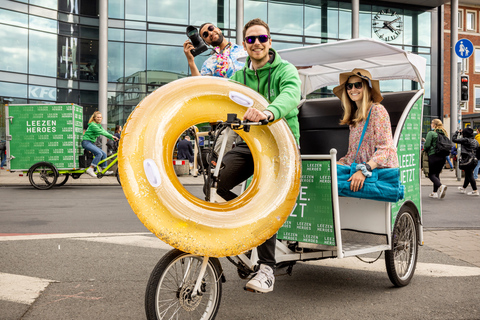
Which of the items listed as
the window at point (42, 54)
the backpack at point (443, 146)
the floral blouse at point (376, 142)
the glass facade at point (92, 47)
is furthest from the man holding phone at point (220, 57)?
the window at point (42, 54)

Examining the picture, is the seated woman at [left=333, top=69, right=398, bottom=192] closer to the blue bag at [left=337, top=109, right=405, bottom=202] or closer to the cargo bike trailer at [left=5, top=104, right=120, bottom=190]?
the blue bag at [left=337, top=109, right=405, bottom=202]

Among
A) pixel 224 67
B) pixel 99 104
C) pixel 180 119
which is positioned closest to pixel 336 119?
pixel 224 67

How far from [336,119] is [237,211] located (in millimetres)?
2692

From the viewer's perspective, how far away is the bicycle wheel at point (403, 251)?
13.5ft

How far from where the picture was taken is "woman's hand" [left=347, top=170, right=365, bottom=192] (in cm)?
383

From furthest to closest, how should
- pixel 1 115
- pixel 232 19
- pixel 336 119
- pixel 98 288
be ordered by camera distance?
pixel 232 19 < pixel 1 115 < pixel 336 119 < pixel 98 288

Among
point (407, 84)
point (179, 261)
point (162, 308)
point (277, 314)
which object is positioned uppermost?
point (407, 84)

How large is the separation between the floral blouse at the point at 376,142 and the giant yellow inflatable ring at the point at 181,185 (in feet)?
3.70

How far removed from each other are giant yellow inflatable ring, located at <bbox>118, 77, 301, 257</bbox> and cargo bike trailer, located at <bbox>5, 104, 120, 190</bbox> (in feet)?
35.5

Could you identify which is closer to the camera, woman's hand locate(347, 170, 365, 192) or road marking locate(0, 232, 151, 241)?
woman's hand locate(347, 170, 365, 192)

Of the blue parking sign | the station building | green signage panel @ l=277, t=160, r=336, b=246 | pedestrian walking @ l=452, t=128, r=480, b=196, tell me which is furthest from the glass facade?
green signage panel @ l=277, t=160, r=336, b=246

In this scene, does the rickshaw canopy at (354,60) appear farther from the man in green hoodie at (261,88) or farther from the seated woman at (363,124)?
the man in green hoodie at (261,88)

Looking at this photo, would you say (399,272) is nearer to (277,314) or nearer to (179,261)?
(277,314)

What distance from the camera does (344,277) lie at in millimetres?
4582
